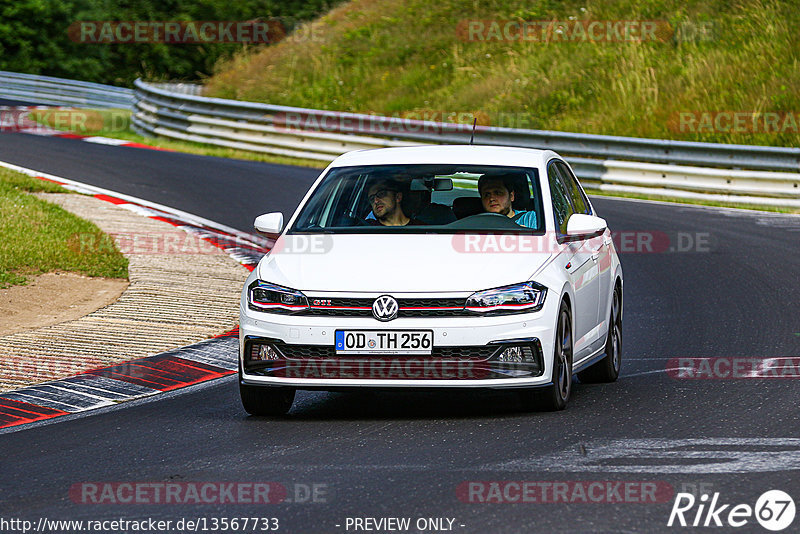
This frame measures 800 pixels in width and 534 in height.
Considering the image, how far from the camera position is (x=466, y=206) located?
Answer: 30.0ft

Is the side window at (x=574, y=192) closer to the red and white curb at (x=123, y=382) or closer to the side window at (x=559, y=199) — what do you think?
the side window at (x=559, y=199)

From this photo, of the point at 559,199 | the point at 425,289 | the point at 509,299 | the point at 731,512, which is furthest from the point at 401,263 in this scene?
the point at 731,512

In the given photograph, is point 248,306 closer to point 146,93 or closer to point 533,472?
point 533,472

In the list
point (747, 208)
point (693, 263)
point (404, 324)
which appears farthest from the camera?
point (747, 208)

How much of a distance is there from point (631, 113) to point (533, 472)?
2186 cm

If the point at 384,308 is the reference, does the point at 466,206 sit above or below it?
above

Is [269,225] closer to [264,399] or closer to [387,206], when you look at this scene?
[387,206]

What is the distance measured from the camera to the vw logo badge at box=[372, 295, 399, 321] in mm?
7723

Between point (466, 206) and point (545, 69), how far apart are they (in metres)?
22.7

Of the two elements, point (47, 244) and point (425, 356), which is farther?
point (47, 244)

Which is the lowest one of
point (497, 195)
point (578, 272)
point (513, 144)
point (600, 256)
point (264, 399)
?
point (513, 144)

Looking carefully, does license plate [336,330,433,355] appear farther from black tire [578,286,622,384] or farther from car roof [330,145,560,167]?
black tire [578,286,622,384]

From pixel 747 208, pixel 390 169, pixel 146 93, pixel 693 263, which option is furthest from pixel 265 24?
pixel 390 169

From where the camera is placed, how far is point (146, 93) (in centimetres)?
3042
